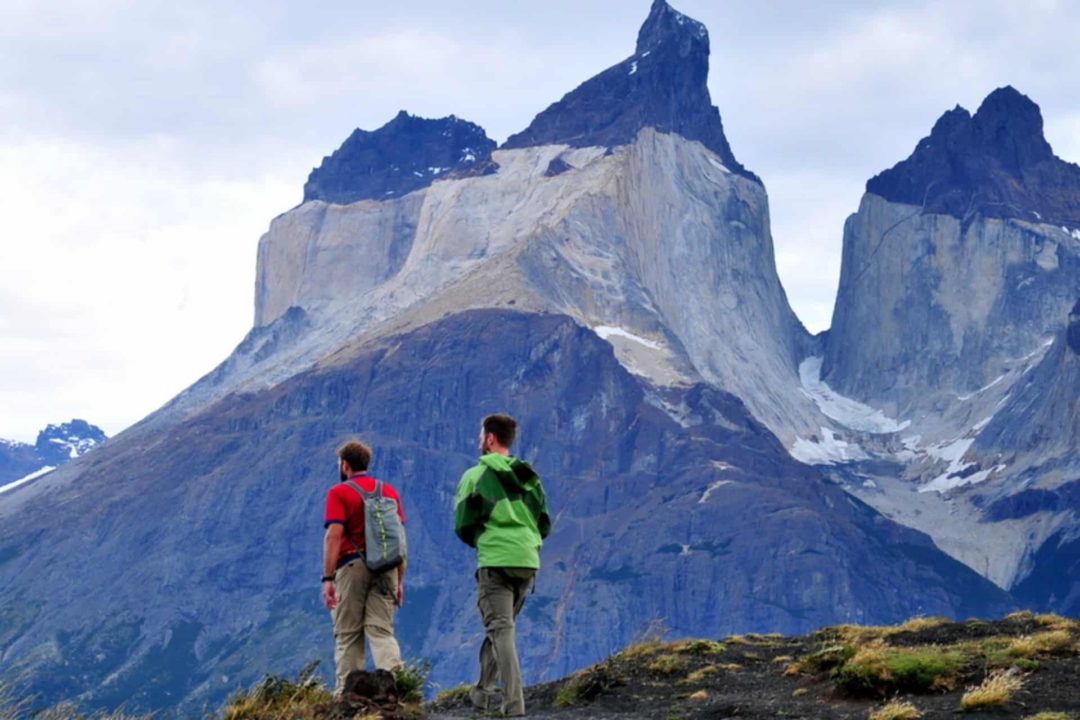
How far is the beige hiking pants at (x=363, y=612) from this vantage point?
62.4 feet

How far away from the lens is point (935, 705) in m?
18.8

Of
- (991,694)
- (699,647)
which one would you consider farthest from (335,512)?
(699,647)

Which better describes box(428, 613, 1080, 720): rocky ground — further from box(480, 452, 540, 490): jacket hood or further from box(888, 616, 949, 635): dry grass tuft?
box(480, 452, 540, 490): jacket hood

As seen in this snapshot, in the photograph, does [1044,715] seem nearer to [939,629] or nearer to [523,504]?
[523,504]

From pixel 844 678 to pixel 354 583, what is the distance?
6368 mm

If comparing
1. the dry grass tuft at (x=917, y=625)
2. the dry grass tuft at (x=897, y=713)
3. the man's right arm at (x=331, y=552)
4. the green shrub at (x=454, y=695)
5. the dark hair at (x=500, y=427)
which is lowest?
the dry grass tuft at (x=897, y=713)

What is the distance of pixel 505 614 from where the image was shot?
19219 mm

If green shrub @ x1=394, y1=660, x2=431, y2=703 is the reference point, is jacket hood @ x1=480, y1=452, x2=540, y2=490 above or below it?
above

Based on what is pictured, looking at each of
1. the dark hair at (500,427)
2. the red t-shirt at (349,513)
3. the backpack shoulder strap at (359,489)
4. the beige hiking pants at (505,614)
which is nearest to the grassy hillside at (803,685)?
the beige hiking pants at (505,614)

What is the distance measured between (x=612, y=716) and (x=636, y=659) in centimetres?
545

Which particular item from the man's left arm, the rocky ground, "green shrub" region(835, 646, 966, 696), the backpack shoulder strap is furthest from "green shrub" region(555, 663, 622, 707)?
the backpack shoulder strap

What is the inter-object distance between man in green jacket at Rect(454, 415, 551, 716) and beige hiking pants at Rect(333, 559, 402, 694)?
44.5 inches

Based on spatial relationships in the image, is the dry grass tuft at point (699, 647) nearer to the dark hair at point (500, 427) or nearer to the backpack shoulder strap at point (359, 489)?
the dark hair at point (500, 427)

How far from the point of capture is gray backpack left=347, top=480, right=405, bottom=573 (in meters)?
18.8
